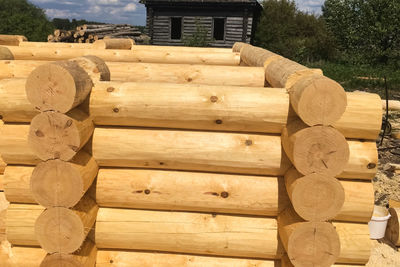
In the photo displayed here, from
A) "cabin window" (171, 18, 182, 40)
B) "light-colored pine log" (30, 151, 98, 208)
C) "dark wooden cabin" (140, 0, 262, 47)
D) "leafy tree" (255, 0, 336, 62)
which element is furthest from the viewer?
"leafy tree" (255, 0, 336, 62)

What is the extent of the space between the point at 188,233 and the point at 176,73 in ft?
8.45

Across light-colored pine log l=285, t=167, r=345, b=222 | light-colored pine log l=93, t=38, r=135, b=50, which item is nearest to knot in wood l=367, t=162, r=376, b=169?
light-colored pine log l=285, t=167, r=345, b=222

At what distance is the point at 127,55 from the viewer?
6.40 meters

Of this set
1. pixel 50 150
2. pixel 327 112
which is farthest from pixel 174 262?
pixel 327 112

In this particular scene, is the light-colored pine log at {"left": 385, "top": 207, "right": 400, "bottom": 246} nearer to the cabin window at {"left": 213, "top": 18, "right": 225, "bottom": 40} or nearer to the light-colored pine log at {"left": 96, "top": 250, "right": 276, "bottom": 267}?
the light-colored pine log at {"left": 96, "top": 250, "right": 276, "bottom": 267}

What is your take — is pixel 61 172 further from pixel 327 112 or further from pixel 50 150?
pixel 327 112

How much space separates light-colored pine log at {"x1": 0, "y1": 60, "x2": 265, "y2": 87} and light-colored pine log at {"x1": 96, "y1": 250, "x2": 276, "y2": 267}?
2588 mm

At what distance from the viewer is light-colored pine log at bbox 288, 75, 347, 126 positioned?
2502 millimetres

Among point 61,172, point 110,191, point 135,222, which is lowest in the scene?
point 135,222

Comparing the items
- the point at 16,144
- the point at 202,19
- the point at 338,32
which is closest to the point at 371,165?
the point at 16,144

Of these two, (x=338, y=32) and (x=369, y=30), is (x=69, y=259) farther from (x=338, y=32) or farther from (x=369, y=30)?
(x=338, y=32)

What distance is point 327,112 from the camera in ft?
8.30

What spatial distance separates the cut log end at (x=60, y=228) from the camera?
9.39 feet

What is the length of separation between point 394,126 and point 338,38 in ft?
63.1
